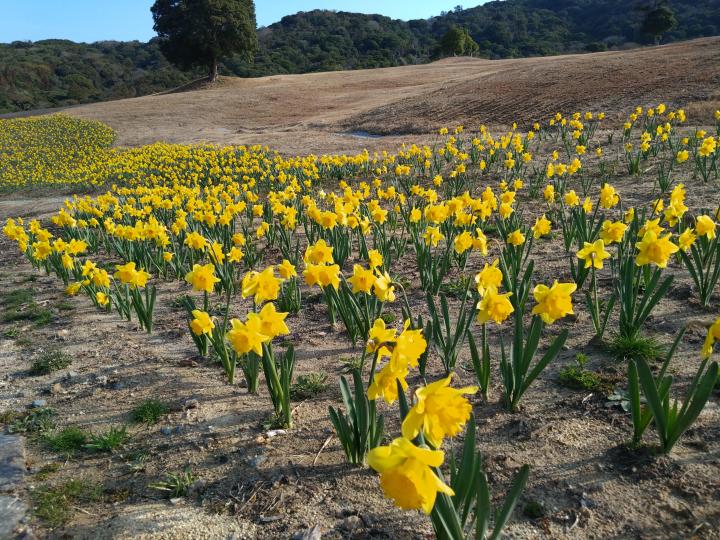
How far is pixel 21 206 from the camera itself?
39.4 ft

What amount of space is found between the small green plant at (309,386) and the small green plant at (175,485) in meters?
0.81

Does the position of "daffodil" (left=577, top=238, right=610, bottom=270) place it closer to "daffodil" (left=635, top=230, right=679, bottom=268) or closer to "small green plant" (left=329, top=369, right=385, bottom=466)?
"daffodil" (left=635, top=230, right=679, bottom=268)

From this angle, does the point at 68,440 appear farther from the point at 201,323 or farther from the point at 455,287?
the point at 455,287

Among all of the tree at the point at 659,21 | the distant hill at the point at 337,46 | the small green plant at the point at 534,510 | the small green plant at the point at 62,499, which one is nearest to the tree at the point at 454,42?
the distant hill at the point at 337,46

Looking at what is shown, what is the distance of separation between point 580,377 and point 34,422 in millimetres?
3285

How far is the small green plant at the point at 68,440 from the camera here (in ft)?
8.44

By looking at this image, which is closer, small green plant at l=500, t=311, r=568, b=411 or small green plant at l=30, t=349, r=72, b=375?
small green plant at l=500, t=311, r=568, b=411

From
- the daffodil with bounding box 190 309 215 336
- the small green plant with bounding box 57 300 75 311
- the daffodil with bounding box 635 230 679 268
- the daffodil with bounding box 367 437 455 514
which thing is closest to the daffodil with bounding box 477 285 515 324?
the daffodil with bounding box 635 230 679 268

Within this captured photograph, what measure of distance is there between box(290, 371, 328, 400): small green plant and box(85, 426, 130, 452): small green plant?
3.18 ft

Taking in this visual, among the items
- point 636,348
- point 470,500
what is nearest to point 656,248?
point 636,348

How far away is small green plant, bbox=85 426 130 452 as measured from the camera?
254cm

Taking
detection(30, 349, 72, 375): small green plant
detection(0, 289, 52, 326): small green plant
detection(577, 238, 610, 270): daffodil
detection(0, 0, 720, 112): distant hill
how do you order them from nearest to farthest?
detection(577, 238, 610, 270): daffodil
detection(30, 349, 72, 375): small green plant
detection(0, 289, 52, 326): small green plant
detection(0, 0, 720, 112): distant hill

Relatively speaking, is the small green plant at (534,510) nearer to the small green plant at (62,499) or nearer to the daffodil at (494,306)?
the daffodil at (494,306)

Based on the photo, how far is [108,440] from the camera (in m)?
2.55
